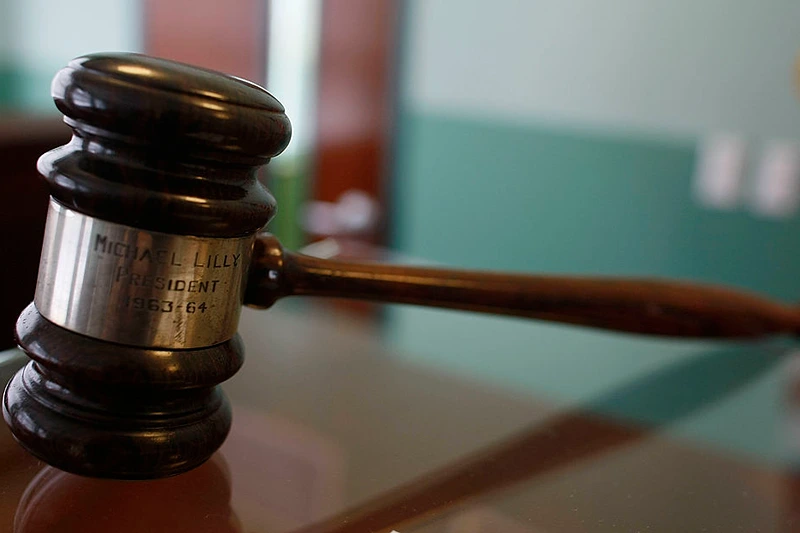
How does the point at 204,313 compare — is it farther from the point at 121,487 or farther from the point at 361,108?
the point at 361,108

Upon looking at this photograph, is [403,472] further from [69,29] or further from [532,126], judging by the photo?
[69,29]

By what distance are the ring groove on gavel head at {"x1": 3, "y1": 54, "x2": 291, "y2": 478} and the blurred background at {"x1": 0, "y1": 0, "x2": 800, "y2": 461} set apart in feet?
1.99

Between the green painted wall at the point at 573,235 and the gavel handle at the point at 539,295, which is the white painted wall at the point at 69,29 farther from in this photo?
the gavel handle at the point at 539,295

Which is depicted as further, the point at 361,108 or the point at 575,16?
the point at 361,108

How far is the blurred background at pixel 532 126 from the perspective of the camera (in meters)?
1.59

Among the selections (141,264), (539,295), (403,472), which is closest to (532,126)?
(539,295)

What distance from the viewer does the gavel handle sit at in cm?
43

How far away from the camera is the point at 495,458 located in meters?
0.47

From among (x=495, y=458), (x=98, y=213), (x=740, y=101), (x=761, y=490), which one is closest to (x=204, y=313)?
(x=98, y=213)

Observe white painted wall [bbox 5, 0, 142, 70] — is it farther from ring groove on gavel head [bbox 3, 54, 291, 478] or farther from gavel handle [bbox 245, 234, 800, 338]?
ring groove on gavel head [bbox 3, 54, 291, 478]

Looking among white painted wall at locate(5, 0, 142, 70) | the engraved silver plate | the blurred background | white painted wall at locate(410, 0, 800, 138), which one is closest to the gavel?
the engraved silver plate

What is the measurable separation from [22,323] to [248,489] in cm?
13

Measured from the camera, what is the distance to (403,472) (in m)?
0.44

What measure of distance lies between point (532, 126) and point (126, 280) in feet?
5.24
